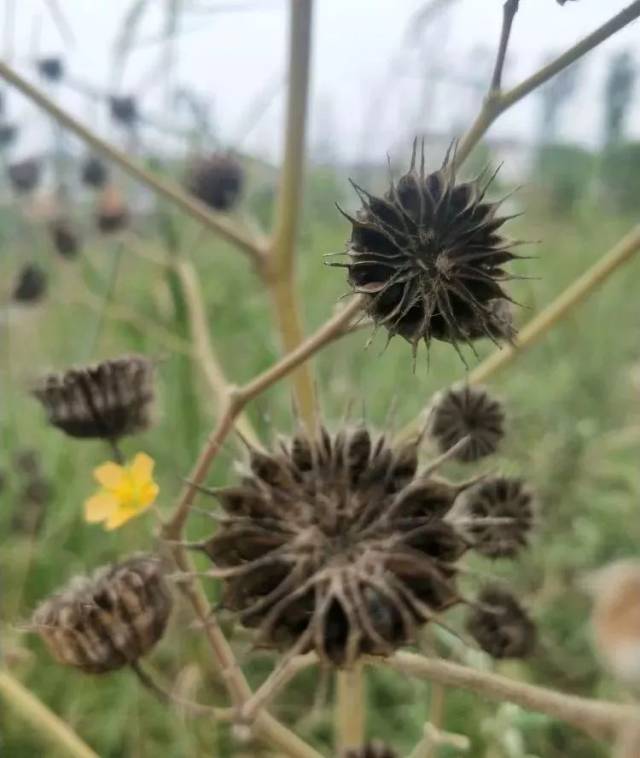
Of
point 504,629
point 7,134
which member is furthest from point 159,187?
point 7,134

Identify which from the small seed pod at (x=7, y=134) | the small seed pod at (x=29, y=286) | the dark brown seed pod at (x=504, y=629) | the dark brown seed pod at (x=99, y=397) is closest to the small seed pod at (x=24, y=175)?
the small seed pod at (x=7, y=134)

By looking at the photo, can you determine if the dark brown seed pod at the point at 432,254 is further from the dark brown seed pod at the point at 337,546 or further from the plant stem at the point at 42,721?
the plant stem at the point at 42,721

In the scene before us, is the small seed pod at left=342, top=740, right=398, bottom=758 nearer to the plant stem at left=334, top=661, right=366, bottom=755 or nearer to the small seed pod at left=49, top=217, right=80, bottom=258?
the plant stem at left=334, top=661, right=366, bottom=755

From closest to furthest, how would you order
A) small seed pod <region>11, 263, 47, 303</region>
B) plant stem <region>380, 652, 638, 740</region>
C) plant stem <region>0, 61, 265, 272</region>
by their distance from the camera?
plant stem <region>380, 652, 638, 740</region>, plant stem <region>0, 61, 265, 272</region>, small seed pod <region>11, 263, 47, 303</region>

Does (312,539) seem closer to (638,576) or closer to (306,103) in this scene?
(638,576)

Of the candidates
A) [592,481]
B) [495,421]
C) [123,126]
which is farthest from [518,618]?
[123,126]

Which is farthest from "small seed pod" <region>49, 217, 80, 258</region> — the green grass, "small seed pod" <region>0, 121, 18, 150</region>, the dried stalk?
the dried stalk
